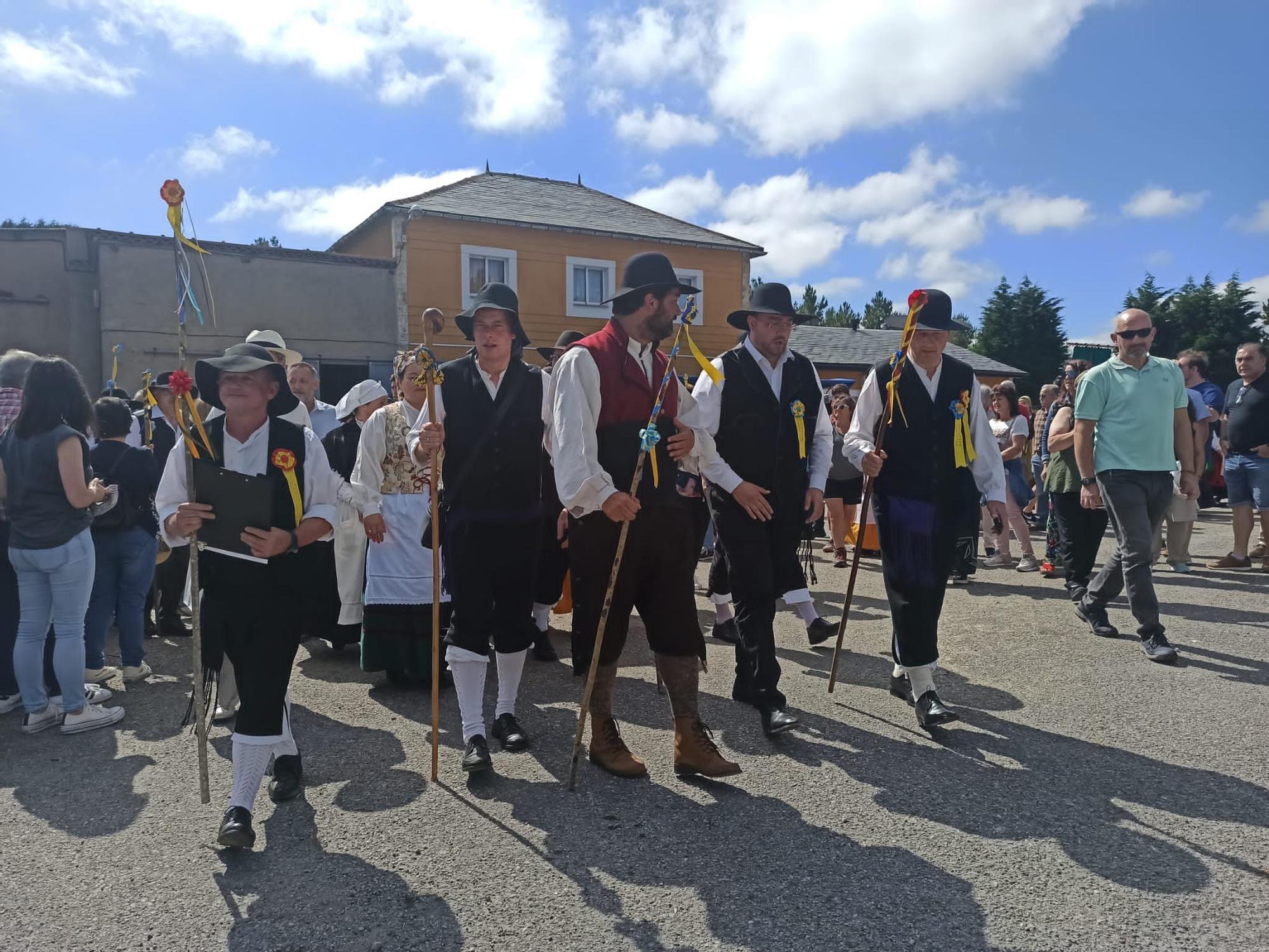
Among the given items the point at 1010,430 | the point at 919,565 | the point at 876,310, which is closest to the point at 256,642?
the point at 919,565

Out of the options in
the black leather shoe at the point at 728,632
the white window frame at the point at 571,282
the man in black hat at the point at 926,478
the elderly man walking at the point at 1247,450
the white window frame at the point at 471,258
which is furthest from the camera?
the white window frame at the point at 571,282

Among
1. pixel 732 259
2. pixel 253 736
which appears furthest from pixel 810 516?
pixel 732 259

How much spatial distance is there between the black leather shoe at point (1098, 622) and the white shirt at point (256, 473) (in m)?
5.16

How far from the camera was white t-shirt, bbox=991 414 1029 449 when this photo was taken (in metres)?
8.98

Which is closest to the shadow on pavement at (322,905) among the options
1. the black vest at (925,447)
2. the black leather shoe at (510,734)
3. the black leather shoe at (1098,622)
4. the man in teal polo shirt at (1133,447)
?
the black leather shoe at (510,734)

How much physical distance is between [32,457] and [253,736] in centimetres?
236

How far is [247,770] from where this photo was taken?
319 cm

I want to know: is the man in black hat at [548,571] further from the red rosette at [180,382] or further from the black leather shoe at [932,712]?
the red rosette at [180,382]

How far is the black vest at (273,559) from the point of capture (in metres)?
3.25

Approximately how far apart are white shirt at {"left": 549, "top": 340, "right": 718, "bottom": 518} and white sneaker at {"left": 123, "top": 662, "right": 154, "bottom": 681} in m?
3.49

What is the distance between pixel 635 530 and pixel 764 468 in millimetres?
942

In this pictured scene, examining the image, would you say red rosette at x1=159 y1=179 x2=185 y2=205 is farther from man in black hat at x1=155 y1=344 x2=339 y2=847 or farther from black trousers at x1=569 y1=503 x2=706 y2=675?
black trousers at x1=569 y1=503 x2=706 y2=675

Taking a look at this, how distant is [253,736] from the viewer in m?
3.20

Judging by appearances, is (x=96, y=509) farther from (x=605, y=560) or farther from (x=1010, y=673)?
(x=1010, y=673)
